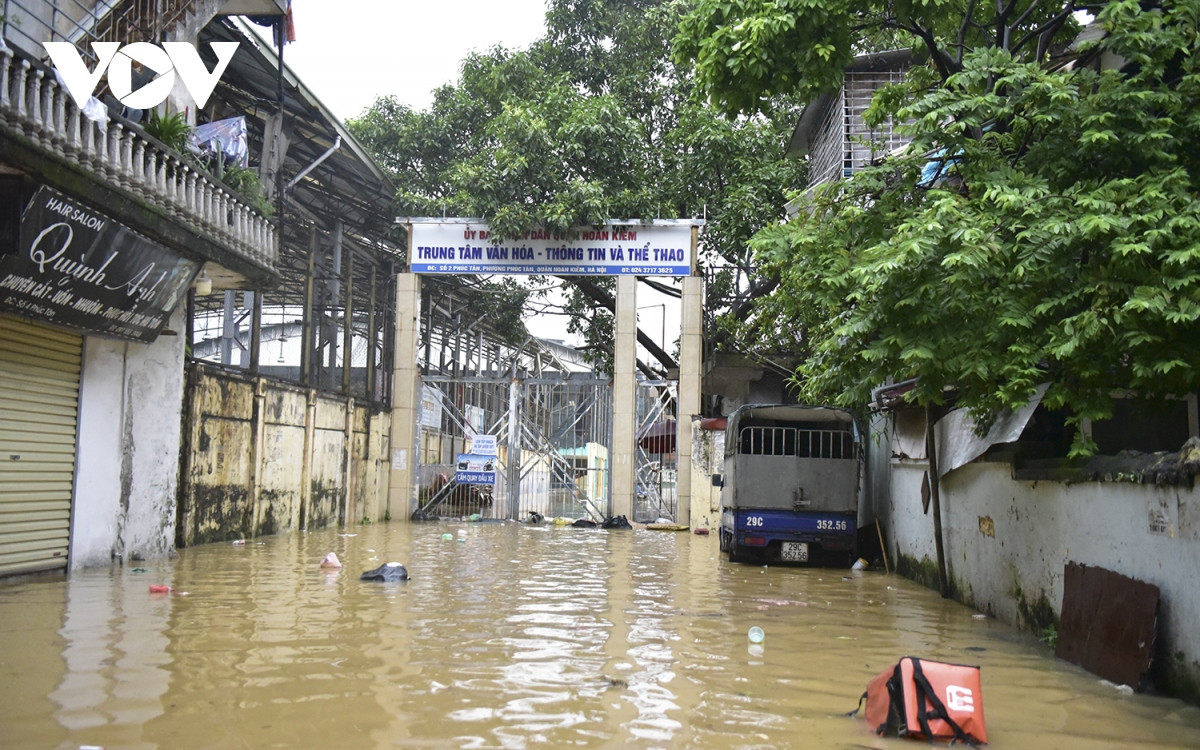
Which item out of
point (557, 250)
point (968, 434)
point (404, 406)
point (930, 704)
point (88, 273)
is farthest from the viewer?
point (404, 406)

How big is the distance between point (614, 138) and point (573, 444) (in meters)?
6.72

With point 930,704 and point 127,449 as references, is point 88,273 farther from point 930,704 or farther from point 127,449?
point 930,704

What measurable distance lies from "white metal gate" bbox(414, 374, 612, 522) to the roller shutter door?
11636 mm

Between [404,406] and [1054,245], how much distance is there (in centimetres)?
1712

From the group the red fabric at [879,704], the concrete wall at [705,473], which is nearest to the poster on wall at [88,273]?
the red fabric at [879,704]

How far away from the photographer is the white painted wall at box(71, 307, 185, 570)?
37.1 feet

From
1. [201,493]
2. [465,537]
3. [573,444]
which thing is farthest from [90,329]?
[573,444]

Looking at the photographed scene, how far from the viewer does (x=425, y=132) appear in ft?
82.5

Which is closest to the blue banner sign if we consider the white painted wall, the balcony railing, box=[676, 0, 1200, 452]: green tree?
the balcony railing

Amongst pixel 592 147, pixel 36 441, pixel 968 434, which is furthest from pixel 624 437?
pixel 36 441

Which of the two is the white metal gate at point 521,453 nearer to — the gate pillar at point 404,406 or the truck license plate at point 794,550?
the gate pillar at point 404,406

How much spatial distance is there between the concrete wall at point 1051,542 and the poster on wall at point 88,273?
28.9 feet

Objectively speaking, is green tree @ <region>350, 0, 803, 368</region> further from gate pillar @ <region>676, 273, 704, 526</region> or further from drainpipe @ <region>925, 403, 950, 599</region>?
drainpipe @ <region>925, 403, 950, 599</region>

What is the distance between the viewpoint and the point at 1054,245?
6.88 m
